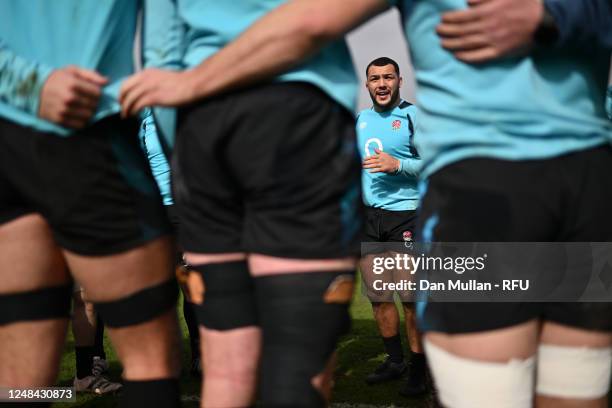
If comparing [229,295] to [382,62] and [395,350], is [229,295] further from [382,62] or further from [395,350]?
[382,62]

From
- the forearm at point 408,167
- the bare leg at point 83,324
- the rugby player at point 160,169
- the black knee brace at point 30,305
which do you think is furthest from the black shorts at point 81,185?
the forearm at point 408,167

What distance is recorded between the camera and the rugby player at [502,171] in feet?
4.48

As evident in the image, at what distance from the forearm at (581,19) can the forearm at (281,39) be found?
1.23 feet

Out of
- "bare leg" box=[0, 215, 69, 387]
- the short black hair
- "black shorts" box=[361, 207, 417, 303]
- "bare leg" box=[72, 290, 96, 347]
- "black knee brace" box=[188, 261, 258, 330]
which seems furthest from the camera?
the short black hair

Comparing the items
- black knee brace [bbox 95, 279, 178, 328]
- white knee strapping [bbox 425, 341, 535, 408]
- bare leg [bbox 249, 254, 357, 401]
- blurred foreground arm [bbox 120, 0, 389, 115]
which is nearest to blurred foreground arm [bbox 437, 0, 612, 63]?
blurred foreground arm [bbox 120, 0, 389, 115]

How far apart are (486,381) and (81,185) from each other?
1167 millimetres

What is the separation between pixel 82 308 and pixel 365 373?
2.02 m

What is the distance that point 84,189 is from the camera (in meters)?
1.73

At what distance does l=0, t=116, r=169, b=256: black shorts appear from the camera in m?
1.73

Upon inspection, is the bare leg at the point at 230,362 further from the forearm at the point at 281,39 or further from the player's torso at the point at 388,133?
the player's torso at the point at 388,133

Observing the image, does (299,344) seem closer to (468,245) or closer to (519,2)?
(468,245)

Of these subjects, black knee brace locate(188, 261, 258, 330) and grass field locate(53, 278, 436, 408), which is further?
grass field locate(53, 278, 436, 408)

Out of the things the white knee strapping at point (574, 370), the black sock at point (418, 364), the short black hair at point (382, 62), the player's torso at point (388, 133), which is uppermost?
the short black hair at point (382, 62)

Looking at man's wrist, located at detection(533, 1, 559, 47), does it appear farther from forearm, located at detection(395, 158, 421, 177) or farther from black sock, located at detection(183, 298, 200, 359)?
black sock, located at detection(183, 298, 200, 359)
